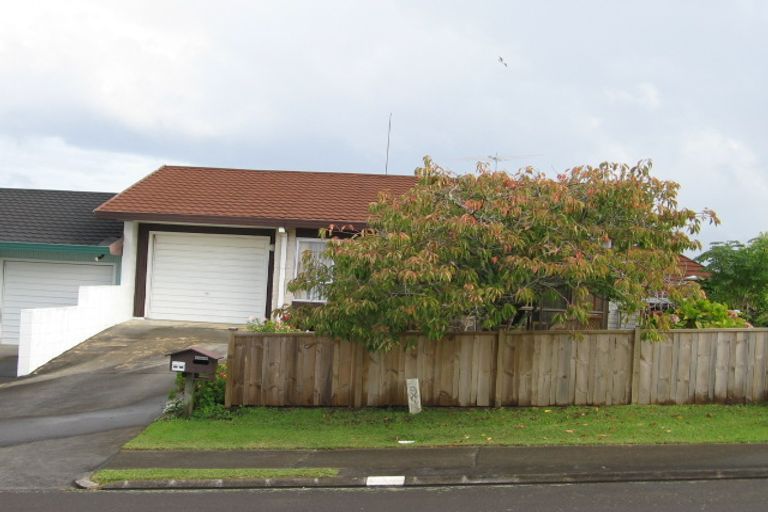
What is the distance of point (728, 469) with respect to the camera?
8453 millimetres

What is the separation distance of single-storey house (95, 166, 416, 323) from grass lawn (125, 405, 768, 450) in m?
7.43

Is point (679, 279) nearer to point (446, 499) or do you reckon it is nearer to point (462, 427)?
point (462, 427)

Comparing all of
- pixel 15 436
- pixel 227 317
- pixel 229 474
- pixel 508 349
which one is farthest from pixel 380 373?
pixel 227 317

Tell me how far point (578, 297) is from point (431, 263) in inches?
87.4

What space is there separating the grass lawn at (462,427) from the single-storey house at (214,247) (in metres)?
7.43

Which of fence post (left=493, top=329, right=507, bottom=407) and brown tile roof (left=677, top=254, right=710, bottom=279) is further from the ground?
brown tile roof (left=677, top=254, right=710, bottom=279)

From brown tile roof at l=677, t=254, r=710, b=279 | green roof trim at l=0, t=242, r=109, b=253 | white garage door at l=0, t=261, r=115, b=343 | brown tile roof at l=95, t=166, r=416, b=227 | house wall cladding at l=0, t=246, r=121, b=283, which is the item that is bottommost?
white garage door at l=0, t=261, r=115, b=343

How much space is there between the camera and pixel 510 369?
12.2 meters

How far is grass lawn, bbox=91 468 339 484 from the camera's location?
8945 millimetres

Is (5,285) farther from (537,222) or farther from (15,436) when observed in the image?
(537,222)

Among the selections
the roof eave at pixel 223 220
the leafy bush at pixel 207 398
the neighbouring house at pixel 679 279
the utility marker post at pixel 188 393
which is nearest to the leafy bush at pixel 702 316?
the neighbouring house at pixel 679 279

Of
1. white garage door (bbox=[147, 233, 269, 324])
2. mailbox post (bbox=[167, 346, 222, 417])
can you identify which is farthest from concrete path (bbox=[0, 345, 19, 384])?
mailbox post (bbox=[167, 346, 222, 417])

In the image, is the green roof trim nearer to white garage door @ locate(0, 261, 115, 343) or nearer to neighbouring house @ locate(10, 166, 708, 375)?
neighbouring house @ locate(10, 166, 708, 375)

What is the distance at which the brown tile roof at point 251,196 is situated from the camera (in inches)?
747
